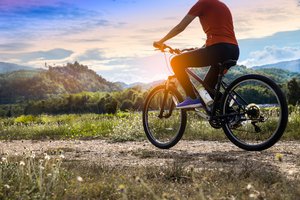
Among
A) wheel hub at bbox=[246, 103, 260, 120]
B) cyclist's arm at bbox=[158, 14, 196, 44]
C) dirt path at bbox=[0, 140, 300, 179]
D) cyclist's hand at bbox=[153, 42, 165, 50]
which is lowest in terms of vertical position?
dirt path at bbox=[0, 140, 300, 179]

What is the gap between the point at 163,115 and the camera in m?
10.2

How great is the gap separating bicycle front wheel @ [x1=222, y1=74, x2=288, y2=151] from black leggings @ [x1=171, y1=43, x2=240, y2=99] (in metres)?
0.43

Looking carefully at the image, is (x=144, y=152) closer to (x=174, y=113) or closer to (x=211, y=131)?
(x=174, y=113)

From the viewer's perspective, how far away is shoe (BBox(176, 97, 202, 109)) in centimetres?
847

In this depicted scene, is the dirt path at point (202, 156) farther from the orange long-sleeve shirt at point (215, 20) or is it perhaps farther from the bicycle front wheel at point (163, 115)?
the orange long-sleeve shirt at point (215, 20)

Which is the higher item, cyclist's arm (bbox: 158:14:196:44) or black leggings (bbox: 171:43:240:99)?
cyclist's arm (bbox: 158:14:196:44)

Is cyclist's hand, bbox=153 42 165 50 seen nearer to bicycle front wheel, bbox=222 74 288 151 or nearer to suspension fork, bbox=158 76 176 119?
suspension fork, bbox=158 76 176 119

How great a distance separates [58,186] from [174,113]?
5.53 m

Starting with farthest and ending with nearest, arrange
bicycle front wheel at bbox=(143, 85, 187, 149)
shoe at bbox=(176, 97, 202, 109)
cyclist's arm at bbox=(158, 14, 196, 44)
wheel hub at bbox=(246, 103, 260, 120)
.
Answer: bicycle front wheel at bbox=(143, 85, 187, 149)
shoe at bbox=(176, 97, 202, 109)
cyclist's arm at bbox=(158, 14, 196, 44)
wheel hub at bbox=(246, 103, 260, 120)

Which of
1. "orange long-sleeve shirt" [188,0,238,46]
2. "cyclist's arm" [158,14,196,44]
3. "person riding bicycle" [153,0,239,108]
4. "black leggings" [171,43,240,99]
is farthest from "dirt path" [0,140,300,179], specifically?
"cyclist's arm" [158,14,196,44]

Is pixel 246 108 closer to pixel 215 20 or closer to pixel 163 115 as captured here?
pixel 215 20

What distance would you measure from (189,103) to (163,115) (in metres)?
1.59

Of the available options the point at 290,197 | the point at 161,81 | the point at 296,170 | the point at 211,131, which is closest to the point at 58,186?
the point at 290,197

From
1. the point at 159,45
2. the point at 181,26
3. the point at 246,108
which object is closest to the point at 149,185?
the point at 246,108
